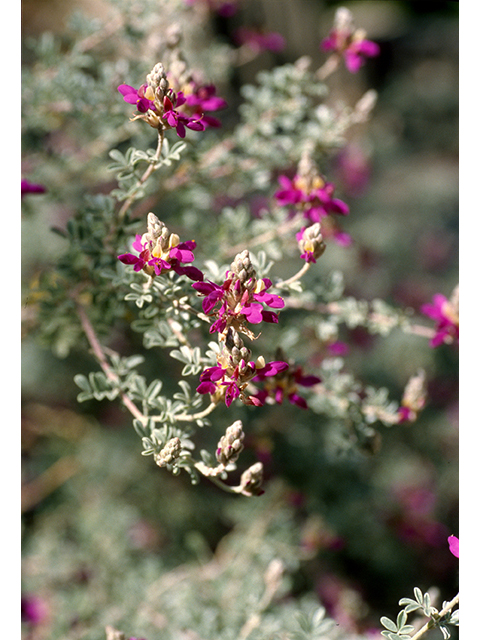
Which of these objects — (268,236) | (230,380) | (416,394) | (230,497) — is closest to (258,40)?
(268,236)

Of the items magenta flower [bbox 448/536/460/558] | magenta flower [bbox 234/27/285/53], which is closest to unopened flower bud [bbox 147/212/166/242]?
magenta flower [bbox 448/536/460/558]

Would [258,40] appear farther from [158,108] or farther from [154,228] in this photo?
[154,228]

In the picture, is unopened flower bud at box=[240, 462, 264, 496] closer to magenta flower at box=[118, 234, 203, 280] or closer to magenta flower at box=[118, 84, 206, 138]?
magenta flower at box=[118, 234, 203, 280]

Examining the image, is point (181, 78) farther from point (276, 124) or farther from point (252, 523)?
point (252, 523)

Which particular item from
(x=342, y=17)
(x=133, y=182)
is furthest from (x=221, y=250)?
(x=342, y=17)

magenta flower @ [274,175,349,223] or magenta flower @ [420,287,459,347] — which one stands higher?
magenta flower @ [274,175,349,223]


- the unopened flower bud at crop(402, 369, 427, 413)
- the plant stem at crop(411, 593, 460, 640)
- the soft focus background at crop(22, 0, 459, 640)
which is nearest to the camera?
the plant stem at crop(411, 593, 460, 640)

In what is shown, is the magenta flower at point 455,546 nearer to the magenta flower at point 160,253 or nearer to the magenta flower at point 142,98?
the magenta flower at point 160,253
